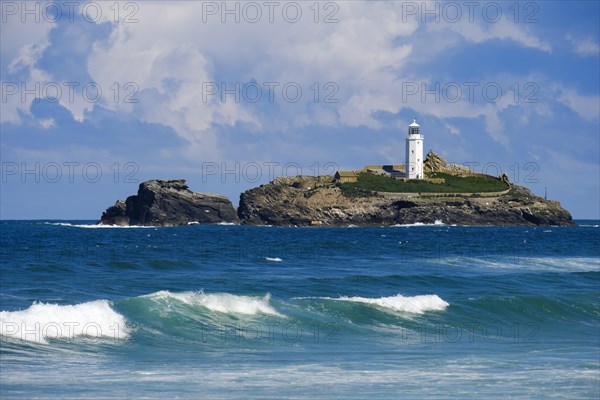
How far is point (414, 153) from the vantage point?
139 m

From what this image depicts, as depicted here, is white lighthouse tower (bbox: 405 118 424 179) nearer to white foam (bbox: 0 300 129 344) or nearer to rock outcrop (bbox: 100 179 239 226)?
rock outcrop (bbox: 100 179 239 226)

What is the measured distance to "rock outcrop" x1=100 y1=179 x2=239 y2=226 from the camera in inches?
5118

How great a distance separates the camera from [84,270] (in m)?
36.0

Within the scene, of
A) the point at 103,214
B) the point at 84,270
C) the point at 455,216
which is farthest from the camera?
the point at 103,214

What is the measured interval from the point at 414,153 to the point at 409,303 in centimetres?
11253

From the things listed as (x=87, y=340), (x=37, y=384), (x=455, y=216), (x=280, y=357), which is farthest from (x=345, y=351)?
(x=455, y=216)

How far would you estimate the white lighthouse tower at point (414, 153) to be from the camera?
136 meters

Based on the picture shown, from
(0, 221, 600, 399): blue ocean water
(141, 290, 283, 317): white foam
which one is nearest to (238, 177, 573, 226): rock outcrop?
(0, 221, 600, 399): blue ocean water

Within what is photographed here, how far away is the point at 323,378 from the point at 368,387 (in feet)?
3.50

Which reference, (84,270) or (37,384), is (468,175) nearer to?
(84,270)

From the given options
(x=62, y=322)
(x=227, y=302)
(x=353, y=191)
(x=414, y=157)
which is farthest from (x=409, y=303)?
(x=414, y=157)

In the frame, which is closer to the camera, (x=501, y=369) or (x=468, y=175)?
(x=501, y=369)

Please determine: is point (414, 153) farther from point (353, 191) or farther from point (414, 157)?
point (353, 191)

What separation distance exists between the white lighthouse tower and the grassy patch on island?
2029mm
